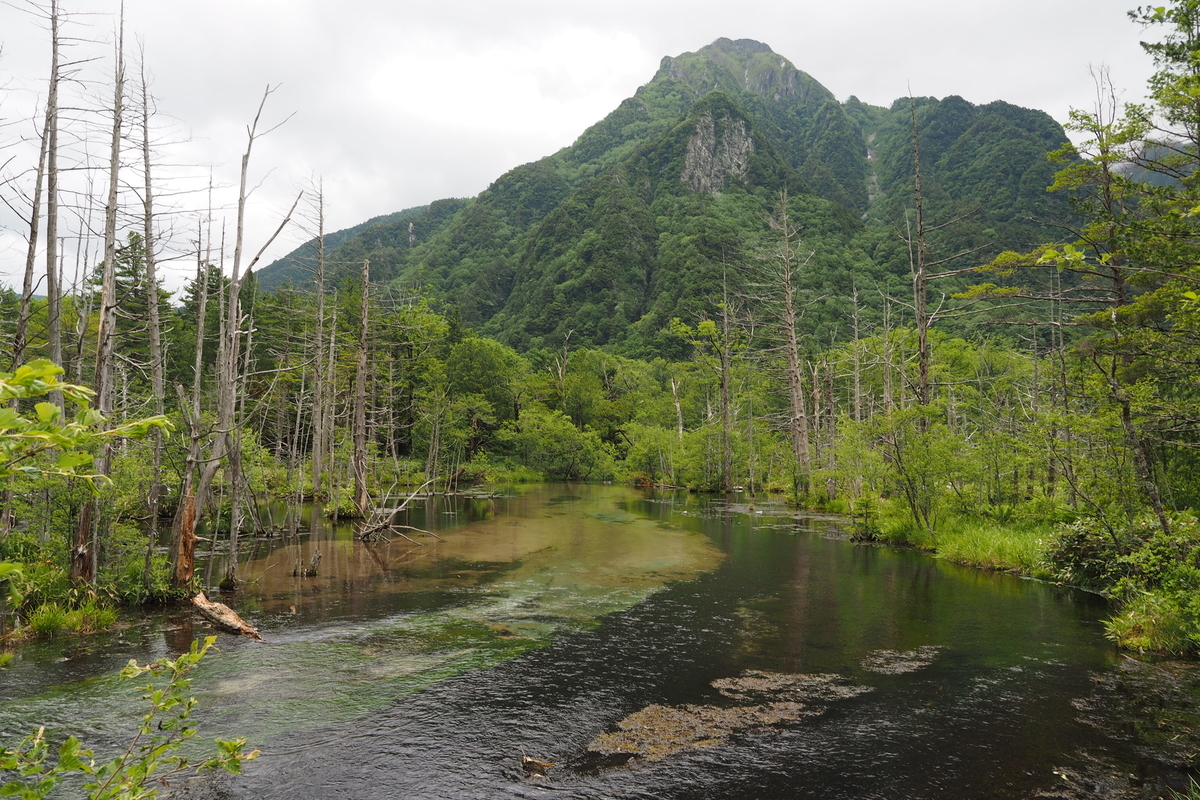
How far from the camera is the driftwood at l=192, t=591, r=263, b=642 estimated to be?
10.9m

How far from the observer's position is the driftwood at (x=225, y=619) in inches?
430

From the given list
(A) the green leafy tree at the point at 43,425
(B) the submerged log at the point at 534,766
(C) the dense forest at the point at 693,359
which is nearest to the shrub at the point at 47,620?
(C) the dense forest at the point at 693,359

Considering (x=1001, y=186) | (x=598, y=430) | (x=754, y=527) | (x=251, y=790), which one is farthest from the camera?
(x=1001, y=186)

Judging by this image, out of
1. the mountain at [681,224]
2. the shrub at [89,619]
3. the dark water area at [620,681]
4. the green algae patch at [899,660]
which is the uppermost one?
the mountain at [681,224]

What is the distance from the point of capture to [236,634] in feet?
36.0

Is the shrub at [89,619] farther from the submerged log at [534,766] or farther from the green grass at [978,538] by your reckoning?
the green grass at [978,538]

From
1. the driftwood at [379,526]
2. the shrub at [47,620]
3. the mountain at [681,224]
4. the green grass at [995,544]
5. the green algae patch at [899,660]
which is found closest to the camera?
the green algae patch at [899,660]

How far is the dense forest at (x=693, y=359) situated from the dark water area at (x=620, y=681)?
1.84 metres

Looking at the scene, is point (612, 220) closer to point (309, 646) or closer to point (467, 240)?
point (467, 240)

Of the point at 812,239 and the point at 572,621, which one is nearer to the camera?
the point at 572,621

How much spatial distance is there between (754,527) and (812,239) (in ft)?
274

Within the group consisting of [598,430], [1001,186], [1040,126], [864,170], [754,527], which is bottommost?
[754,527]

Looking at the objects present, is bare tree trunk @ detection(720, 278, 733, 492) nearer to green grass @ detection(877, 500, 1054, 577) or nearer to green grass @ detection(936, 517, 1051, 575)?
green grass @ detection(877, 500, 1054, 577)

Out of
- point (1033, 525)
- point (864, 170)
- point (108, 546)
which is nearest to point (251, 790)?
point (108, 546)
